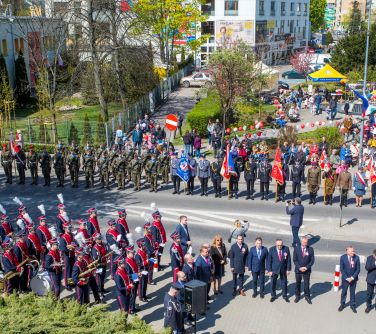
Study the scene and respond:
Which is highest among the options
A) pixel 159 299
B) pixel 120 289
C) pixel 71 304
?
pixel 71 304

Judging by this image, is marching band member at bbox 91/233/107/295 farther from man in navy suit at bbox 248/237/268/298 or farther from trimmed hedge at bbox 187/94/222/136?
trimmed hedge at bbox 187/94/222/136

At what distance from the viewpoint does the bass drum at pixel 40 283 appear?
1345cm

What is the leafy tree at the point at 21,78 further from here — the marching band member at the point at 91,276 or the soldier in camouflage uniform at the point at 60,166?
the marching band member at the point at 91,276

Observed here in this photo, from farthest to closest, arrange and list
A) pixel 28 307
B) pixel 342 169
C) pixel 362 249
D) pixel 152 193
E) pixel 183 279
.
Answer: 1. pixel 152 193
2. pixel 342 169
3. pixel 362 249
4. pixel 183 279
5. pixel 28 307

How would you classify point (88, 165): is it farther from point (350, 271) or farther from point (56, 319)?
point (56, 319)

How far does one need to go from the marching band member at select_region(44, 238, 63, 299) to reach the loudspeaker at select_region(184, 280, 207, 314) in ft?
11.4

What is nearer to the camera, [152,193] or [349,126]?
[152,193]

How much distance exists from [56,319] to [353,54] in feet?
150

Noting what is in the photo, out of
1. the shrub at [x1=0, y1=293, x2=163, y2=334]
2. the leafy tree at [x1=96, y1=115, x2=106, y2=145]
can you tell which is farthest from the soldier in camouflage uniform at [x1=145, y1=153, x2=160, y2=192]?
the shrub at [x1=0, y1=293, x2=163, y2=334]

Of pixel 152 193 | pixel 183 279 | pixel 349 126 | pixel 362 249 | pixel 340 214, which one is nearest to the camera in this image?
pixel 183 279

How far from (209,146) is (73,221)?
40.9ft

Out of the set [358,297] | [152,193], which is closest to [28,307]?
[358,297]

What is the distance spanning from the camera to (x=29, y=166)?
25250 millimetres

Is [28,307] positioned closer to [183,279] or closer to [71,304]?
[71,304]
